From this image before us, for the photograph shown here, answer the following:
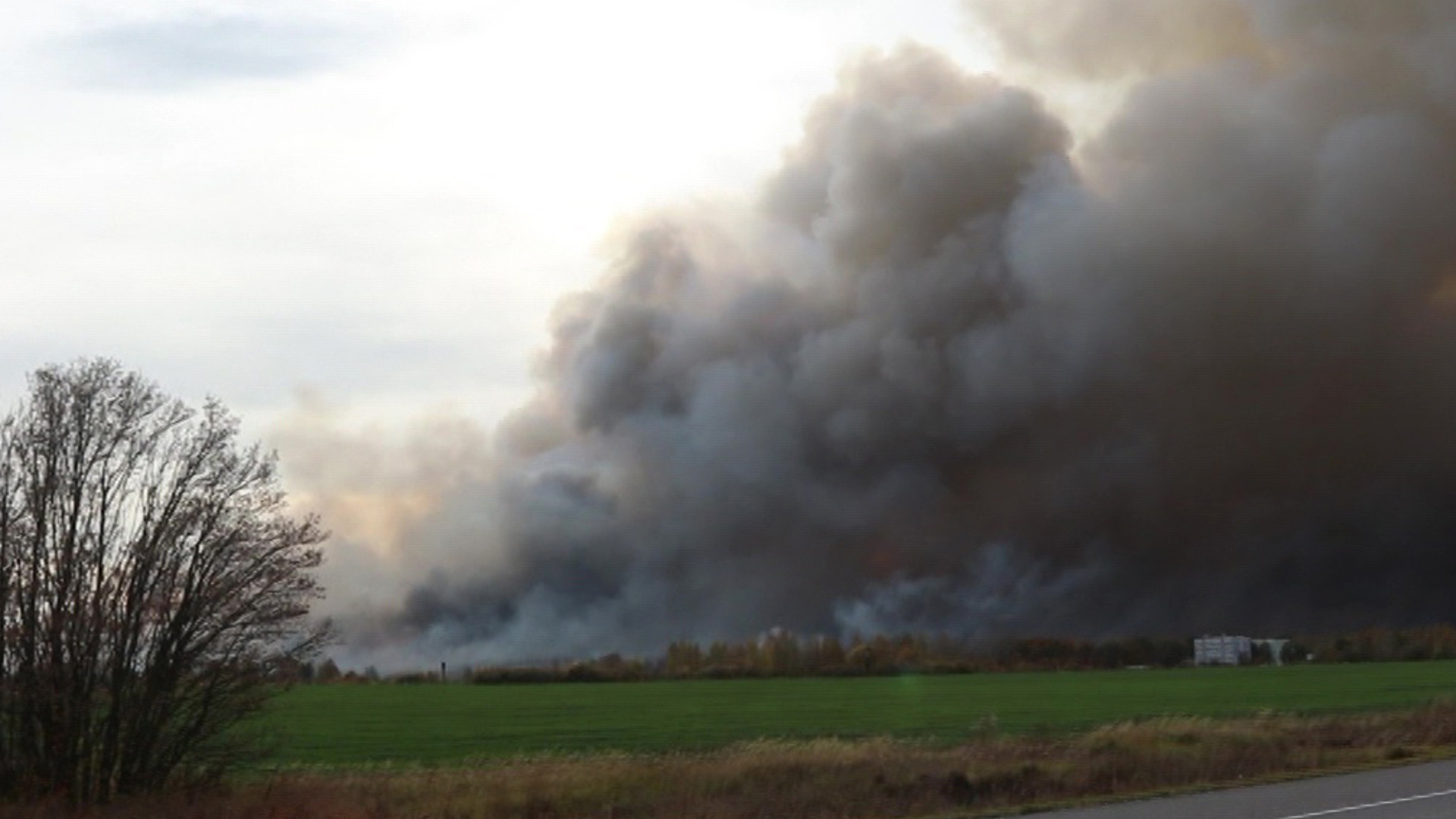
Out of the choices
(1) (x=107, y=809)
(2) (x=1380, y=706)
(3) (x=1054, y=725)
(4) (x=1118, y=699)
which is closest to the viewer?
(1) (x=107, y=809)

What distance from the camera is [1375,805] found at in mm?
20047

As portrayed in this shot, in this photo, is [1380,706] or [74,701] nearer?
[74,701]

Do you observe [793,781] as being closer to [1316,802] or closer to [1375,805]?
[1316,802]

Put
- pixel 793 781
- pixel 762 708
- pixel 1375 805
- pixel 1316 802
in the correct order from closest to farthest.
Result: pixel 1375 805 < pixel 1316 802 < pixel 793 781 < pixel 762 708

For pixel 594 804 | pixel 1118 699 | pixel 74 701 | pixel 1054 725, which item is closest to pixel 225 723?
pixel 74 701

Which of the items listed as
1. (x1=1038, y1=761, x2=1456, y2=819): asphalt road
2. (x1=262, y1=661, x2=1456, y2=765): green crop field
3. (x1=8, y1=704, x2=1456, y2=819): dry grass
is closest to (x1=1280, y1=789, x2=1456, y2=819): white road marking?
(x1=1038, y1=761, x2=1456, y2=819): asphalt road

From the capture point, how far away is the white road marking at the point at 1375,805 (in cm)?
1889

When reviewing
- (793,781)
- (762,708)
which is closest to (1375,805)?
(793,781)

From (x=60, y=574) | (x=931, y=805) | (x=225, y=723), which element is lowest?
(x=931, y=805)

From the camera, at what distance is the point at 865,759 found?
30.9m

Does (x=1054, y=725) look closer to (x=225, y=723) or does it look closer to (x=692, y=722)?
(x=692, y=722)

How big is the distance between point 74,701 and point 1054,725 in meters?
33.9

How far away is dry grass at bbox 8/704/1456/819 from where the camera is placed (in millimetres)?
22984

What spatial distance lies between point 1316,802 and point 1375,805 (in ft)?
2.37
